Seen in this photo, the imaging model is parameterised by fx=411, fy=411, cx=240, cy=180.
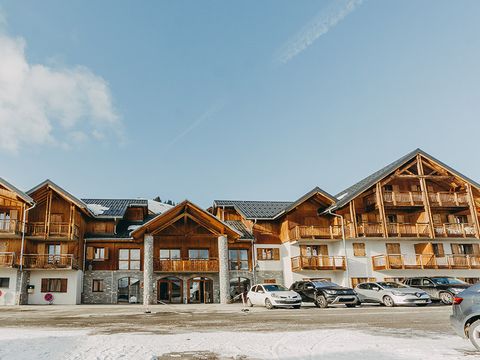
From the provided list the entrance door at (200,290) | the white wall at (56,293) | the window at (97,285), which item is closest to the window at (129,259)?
the window at (97,285)

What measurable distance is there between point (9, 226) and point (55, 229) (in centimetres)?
293

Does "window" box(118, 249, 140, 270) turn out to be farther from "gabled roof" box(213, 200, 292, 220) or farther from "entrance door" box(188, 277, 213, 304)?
"gabled roof" box(213, 200, 292, 220)

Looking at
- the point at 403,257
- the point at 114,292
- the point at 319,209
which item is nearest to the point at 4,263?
the point at 114,292

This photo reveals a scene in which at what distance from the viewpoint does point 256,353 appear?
7.58 meters

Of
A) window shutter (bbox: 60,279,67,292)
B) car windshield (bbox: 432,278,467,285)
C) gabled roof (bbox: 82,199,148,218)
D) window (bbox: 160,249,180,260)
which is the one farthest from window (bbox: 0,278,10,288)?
car windshield (bbox: 432,278,467,285)

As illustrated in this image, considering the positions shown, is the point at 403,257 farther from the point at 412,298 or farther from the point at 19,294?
the point at 19,294

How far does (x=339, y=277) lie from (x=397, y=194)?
318 inches

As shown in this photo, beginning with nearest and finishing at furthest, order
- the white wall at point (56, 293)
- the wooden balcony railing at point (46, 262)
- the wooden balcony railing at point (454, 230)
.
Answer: the wooden balcony railing at point (46, 262)
the white wall at point (56, 293)
the wooden balcony railing at point (454, 230)

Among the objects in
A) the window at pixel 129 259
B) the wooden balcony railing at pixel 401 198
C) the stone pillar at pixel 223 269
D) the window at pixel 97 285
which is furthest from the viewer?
the wooden balcony railing at pixel 401 198

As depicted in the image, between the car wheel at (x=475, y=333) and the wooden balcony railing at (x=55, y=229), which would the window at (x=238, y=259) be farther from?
the car wheel at (x=475, y=333)

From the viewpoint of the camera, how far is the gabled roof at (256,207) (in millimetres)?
33375

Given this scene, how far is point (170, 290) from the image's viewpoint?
31.1 metres

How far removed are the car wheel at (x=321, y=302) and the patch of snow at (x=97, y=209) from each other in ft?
62.2

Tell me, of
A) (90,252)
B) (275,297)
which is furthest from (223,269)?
(275,297)
